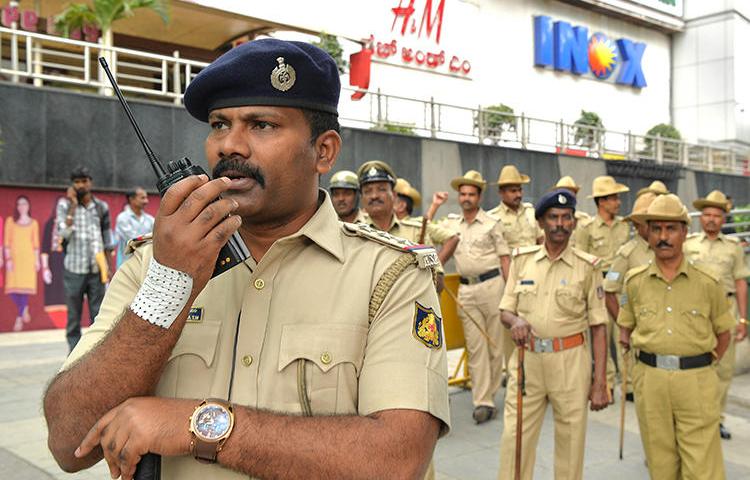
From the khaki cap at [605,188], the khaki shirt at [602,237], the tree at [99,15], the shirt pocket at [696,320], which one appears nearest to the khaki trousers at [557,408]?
the shirt pocket at [696,320]

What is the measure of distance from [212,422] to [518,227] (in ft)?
25.9

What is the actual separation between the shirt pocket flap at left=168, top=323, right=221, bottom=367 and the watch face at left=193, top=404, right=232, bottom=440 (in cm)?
21

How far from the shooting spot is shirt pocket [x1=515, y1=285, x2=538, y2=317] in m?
5.19

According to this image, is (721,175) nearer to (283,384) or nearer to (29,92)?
(29,92)

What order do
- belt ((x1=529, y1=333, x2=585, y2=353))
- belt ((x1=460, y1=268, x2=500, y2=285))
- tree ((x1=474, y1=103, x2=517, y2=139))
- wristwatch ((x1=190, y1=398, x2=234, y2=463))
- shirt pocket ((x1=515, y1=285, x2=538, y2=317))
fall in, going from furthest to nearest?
tree ((x1=474, y1=103, x2=517, y2=139)) < belt ((x1=460, y1=268, x2=500, y2=285)) < shirt pocket ((x1=515, y1=285, x2=538, y2=317)) < belt ((x1=529, y1=333, x2=585, y2=353)) < wristwatch ((x1=190, y1=398, x2=234, y2=463))

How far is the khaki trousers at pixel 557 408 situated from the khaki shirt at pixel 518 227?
159 inches

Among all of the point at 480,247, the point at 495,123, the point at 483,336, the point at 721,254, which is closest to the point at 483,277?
the point at 480,247

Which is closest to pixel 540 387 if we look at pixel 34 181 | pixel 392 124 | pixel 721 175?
pixel 34 181

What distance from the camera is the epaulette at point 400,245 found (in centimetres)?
178

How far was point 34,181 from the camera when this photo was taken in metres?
11.0

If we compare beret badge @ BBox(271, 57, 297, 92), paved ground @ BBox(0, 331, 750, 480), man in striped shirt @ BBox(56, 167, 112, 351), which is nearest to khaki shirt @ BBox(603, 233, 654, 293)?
paved ground @ BBox(0, 331, 750, 480)

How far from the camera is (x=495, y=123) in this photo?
61.7 ft

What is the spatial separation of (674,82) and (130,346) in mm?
38166

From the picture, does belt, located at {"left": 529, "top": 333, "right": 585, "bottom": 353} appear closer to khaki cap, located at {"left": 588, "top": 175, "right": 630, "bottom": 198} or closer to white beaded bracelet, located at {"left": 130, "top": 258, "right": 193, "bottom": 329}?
white beaded bracelet, located at {"left": 130, "top": 258, "right": 193, "bottom": 329}
